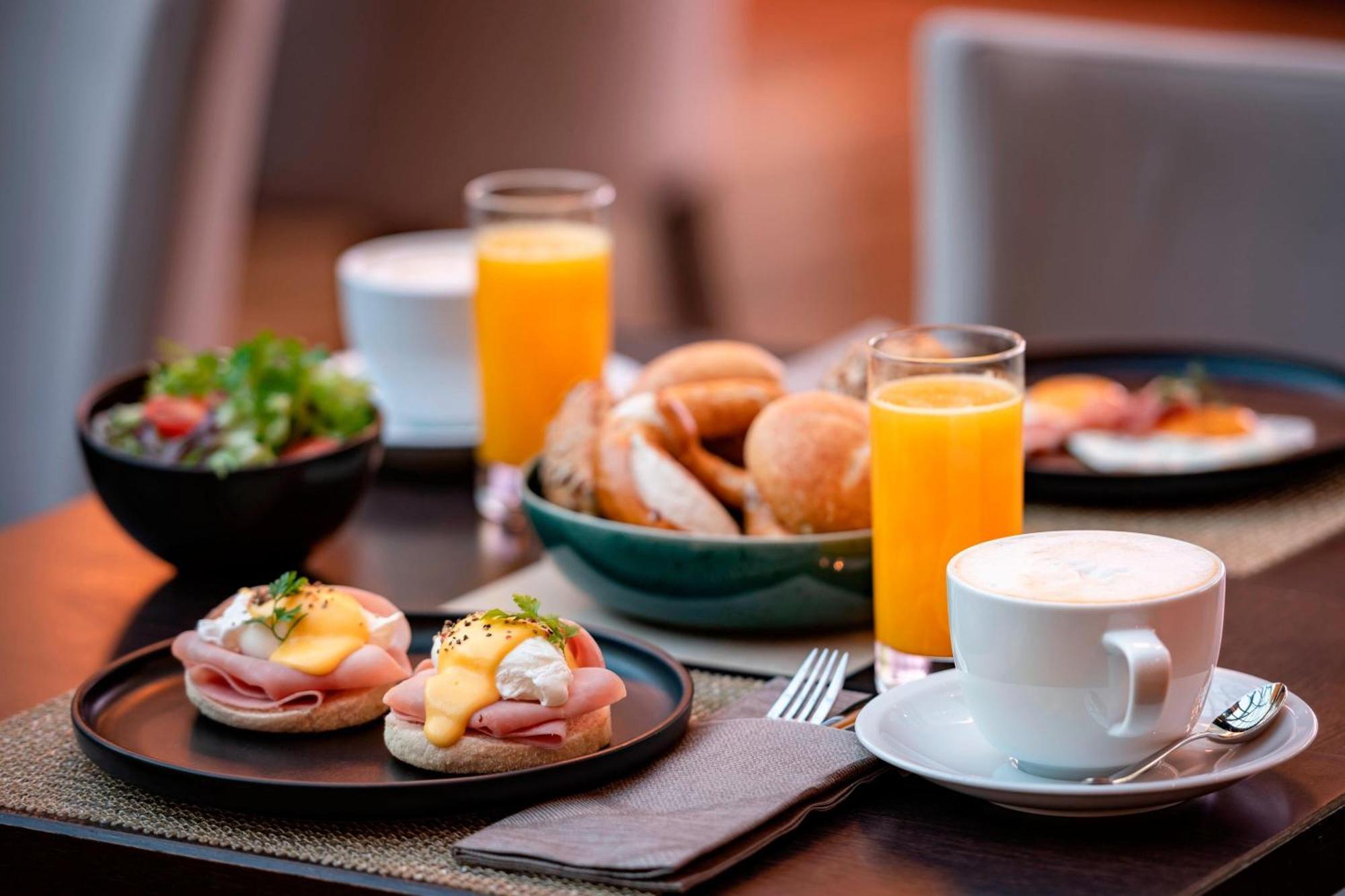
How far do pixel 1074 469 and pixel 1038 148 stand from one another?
127 centimetres

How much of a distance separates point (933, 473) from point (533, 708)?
1.13ft

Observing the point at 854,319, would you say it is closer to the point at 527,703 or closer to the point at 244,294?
the point at 244,294

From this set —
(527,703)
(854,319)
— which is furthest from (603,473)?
(854,319)

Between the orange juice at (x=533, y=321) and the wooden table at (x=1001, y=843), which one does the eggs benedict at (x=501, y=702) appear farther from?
the orange juice at (x=533, y=321)

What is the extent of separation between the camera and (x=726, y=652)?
1.29m

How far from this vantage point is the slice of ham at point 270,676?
1058mm

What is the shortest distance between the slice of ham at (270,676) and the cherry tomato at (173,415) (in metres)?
0.42

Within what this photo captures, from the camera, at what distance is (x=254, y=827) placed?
964mm

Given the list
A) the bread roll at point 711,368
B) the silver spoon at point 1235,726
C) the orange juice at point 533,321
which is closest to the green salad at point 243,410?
the orange juice at point 533,321

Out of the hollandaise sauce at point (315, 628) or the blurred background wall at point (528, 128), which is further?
the blurred background wall at point (528, 128)

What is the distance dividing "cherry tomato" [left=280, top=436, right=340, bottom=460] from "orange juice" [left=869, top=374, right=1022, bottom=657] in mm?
558

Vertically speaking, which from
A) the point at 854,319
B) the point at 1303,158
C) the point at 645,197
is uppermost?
the point at 1303,158

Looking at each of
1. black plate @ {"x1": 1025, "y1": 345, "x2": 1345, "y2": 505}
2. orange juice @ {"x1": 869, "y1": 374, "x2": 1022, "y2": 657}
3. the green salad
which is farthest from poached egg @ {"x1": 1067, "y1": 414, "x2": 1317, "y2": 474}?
the green salad

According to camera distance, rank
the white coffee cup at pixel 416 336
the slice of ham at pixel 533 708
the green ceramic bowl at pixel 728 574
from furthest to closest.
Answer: the white coffee cup at pixel 416 336, the green ceramic bowl at pixel 728 574, the slice of ham at pixel 533 708
